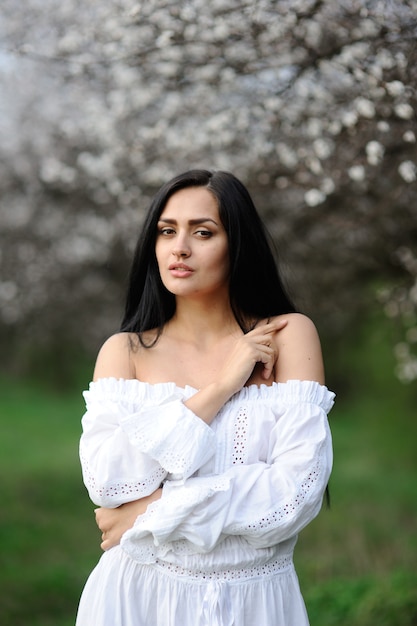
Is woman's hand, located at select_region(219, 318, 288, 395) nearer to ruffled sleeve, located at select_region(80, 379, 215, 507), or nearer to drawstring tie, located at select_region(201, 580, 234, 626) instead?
ruffled sleeve, located at select_region(80, 379, 215, 507)

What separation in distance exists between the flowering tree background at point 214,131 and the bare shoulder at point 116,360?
1.64 m

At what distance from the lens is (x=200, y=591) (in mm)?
2836

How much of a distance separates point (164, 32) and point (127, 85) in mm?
1216

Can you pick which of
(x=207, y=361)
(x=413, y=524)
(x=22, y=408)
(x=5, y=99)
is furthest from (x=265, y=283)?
(x=22, y=408)

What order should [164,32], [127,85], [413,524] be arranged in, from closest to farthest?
[164,32] < [127,85] < [413,524]

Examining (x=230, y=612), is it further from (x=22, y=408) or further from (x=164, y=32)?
(x=22, y=408)

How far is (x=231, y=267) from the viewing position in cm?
316

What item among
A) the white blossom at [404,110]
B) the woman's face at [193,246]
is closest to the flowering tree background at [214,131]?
the white blossom at [404,110]

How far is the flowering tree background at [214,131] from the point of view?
4402 millimetres

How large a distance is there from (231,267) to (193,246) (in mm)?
168

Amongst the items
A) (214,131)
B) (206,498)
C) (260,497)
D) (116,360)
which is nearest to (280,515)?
(260,497)

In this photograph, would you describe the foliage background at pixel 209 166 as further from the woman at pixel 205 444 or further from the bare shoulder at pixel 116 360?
the bare shoulder at pixel 116 360

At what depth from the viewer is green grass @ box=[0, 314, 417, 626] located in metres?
6.17

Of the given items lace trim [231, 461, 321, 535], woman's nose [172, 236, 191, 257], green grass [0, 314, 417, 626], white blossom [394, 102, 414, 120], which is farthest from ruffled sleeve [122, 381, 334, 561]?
green grass [0, 314, 417, 626]
